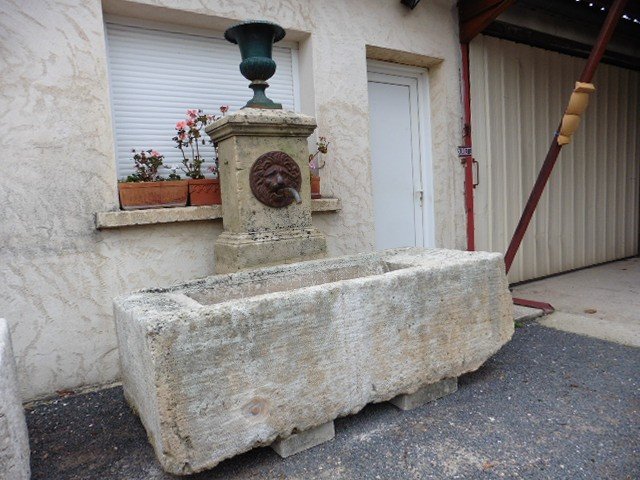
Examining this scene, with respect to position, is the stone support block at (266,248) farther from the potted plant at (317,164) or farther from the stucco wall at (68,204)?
the potted plant at (317,164)

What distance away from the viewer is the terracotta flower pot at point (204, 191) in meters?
3.01

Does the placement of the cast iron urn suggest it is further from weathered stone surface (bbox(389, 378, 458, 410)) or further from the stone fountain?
weathered stone surface (bbox(389, 378, 458, 410))

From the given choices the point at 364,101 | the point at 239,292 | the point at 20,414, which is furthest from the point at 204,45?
the point at 20,414

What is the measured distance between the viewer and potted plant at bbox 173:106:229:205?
3.03 m

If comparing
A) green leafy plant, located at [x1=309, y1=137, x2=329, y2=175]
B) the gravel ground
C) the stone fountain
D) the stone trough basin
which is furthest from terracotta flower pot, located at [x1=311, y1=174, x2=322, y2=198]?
the gravel ground

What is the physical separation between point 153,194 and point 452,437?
2.19 meters

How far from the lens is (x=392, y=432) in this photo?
203 cm

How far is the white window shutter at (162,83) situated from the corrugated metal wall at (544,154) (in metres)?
2.51

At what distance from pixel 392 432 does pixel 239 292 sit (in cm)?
100

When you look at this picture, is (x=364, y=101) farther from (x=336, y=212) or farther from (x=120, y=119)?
(x=120, y=119)

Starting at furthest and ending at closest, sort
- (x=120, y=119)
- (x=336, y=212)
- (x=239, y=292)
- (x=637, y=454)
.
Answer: (x=336, y=212), (x=120, y=119), (x=239, y=292), (x=637, y=454)

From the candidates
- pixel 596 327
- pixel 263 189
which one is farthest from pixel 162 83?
pixel 596 327

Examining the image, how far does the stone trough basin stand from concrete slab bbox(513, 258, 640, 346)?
4.39ft

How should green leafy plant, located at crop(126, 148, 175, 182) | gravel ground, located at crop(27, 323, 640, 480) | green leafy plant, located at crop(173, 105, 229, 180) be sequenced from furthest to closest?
green leafy plant, located at crop(173, 105, 229, 180) → green leafy plant, located at crop(126, 148, 175, 182) → gravel ground, located at crop(27, 323, 640, 480)
